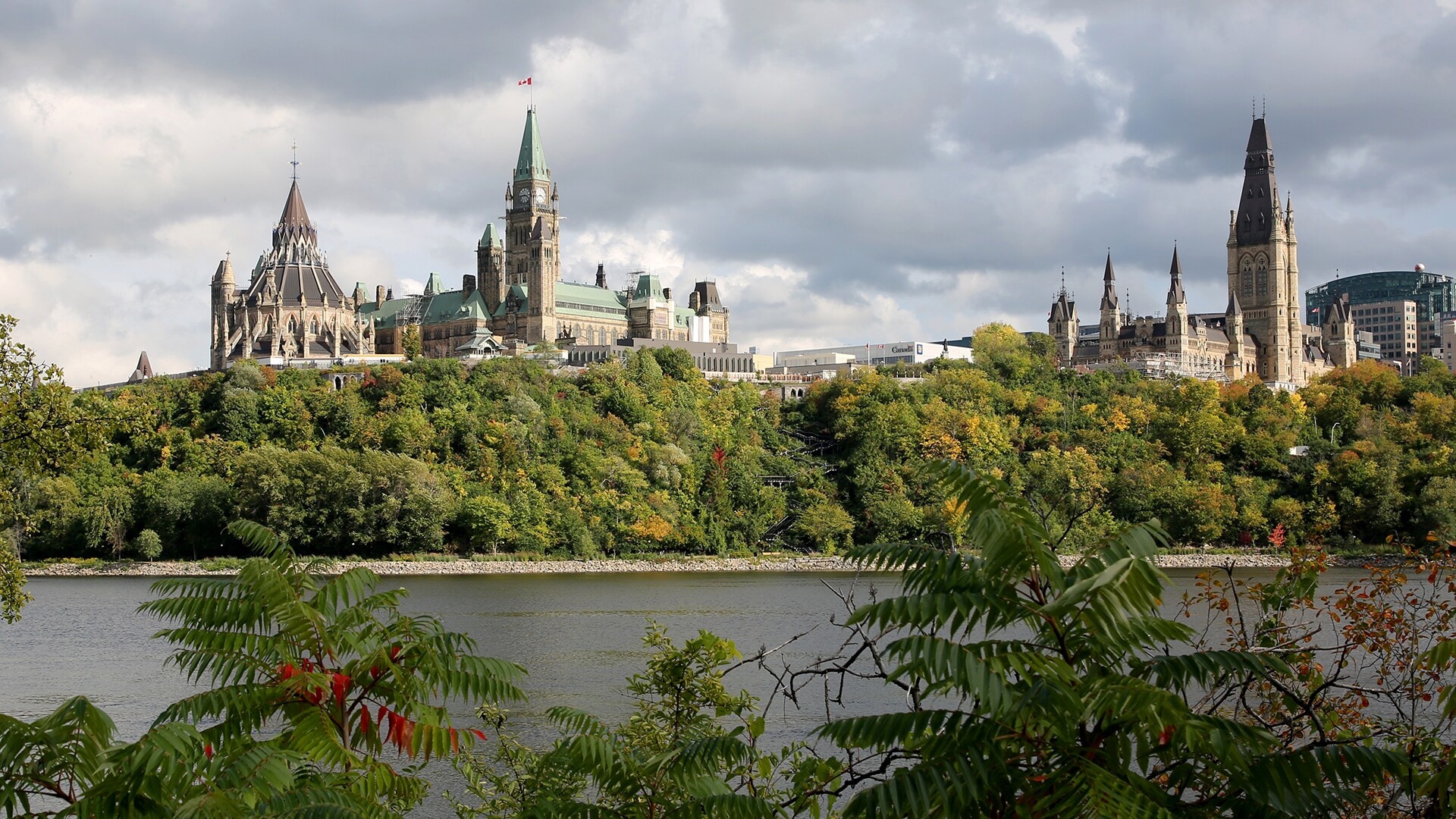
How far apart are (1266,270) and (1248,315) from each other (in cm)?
593

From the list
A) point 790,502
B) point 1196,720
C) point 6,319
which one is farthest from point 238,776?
point 790,502

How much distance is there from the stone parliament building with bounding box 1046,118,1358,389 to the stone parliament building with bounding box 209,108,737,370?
4569cm

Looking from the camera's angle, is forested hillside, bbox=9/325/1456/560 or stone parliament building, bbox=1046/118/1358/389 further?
stone parliament building, bbox=1046/118/1358/389

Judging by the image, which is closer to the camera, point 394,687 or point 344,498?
point 394,687

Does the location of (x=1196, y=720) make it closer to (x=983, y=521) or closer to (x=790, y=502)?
(x=983, y=521)

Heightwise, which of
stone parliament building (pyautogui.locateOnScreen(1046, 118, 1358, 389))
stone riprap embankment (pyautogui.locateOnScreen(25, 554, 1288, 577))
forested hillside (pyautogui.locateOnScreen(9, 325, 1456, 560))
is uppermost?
stone parliament building (pyautogui.locateOnScreen(1046, 118, 1358, 389))

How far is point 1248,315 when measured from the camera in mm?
164625

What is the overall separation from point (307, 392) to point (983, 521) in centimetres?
9618

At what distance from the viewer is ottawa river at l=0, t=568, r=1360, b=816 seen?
33.3 metres

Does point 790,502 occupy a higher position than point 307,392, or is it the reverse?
point 307,392

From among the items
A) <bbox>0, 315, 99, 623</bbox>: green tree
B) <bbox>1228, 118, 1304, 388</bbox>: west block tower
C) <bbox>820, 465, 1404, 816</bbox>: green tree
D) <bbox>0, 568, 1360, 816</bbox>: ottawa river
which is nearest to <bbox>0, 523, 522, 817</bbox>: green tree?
<bbox>820, 465, 1404, 816</bbox>: green tree

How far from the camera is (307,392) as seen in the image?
98375mm

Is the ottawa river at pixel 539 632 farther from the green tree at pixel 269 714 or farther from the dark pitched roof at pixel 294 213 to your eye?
the dark pitched roof at pixel 294 213

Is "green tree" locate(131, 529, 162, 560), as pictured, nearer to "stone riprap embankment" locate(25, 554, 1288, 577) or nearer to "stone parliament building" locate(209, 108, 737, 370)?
"stone riprap embankment" locate(25, 554, 1288, 577)
